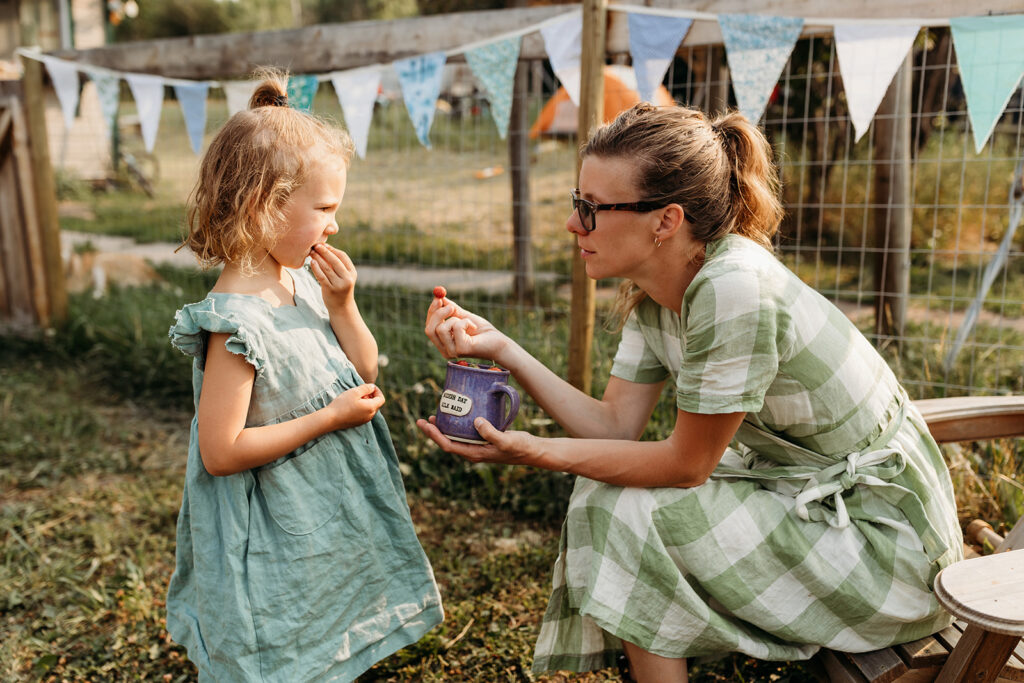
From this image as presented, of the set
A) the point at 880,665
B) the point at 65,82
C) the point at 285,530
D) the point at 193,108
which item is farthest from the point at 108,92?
the point at 880,665

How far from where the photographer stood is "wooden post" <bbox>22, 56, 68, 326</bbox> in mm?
4957

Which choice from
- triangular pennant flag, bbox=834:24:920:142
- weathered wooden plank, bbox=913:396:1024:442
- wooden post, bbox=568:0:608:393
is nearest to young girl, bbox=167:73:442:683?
wooden post, bbox=568:0:608:393

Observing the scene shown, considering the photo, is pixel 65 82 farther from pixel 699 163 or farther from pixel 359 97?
pixel 699 163

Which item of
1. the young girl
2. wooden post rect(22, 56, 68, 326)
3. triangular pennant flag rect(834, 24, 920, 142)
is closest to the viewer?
the young girl

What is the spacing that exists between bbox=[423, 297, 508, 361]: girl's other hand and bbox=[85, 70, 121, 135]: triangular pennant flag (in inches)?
124

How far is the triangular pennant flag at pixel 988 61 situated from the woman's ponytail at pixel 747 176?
94 cm

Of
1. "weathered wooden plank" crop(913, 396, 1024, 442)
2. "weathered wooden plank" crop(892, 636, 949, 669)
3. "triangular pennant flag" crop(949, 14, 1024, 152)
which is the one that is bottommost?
"weathered wooden plank" crop(892, 636, 949, 669)

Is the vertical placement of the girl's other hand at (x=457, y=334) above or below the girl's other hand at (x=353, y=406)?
above

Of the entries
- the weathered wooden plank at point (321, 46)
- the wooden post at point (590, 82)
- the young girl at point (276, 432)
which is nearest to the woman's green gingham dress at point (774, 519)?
the young girl at point (276, 432)

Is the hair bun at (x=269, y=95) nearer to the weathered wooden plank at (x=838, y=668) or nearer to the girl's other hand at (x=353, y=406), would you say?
the girl's other hand at (x=353, y=406)

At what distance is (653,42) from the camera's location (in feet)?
9.50

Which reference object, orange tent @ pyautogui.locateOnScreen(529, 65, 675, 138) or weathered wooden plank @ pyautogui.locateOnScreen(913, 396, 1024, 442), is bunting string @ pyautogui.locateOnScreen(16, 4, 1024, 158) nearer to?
orange tent @ pyautogui.locateOnScreen(529, 65, 675, 138)

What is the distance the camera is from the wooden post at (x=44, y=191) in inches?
195

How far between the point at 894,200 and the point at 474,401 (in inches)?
126
